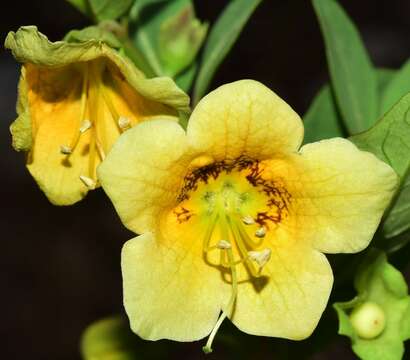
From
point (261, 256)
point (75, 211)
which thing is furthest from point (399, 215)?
point (75, 211)

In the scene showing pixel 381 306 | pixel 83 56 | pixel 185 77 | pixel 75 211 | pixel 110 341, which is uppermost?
pixel 83 56

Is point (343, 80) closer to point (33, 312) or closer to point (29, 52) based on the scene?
point (29, 52)

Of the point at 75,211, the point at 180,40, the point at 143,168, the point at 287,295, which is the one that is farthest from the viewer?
the point at 75,211

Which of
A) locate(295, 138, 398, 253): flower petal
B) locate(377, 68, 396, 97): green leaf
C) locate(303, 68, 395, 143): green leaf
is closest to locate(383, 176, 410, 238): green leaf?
locate(295, 138, 398, 253): flower petal

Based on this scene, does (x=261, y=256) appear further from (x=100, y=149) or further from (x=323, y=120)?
(x=323, y=120)

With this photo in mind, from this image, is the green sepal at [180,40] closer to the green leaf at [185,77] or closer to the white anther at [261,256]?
the green leaf at [185,77]

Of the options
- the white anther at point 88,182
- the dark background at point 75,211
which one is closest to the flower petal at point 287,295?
the white anther at point 88,182

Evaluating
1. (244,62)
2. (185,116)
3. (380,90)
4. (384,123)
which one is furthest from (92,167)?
(244,62)
